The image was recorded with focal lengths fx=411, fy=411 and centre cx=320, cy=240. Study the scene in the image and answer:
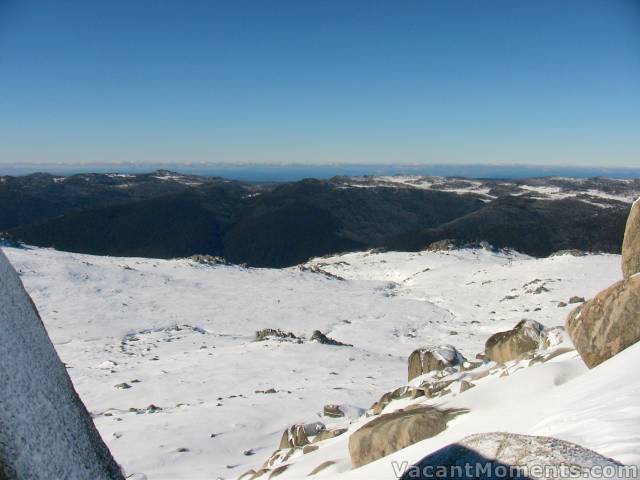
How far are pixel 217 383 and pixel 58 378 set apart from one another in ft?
43.1

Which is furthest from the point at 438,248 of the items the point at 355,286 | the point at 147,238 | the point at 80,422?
the point at 147,238

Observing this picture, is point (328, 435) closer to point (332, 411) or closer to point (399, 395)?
point (399, 395)

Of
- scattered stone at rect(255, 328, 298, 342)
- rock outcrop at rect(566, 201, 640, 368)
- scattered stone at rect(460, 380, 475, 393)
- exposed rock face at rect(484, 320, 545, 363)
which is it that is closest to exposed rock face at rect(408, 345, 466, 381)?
exposed rock face at rect(484, 320, 545, 363)

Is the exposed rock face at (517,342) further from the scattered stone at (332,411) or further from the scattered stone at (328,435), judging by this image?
the scattered stone at (328,435)

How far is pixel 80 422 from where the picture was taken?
482cm

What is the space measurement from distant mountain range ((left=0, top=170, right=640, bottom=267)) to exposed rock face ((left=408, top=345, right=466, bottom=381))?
5293 centimetres

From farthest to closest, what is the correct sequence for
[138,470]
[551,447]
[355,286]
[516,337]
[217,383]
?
[355,286], [217,383], [516,337], [138,470], [551,447]

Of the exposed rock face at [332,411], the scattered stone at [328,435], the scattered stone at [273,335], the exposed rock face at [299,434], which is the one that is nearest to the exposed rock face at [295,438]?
the exposed rock face at [299,434]

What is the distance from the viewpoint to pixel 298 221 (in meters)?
127

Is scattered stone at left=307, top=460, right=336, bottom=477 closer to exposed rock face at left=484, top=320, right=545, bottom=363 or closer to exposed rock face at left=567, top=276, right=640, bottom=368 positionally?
exposed rock face at left=567, top=276, right=640, bottom=368

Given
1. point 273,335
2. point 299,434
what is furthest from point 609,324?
point 273,335

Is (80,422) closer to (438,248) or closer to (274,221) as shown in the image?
(438,248)

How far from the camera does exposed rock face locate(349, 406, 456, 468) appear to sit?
7.20 m

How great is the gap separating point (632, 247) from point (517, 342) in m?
4.48
